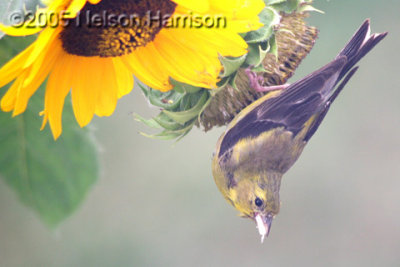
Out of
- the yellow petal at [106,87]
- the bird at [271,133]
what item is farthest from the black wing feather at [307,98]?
the yellow petal at [106,87]

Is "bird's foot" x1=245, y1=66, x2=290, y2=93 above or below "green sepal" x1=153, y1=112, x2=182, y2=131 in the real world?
above

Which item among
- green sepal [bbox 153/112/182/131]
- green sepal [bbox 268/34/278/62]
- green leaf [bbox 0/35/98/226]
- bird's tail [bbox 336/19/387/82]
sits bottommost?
green leaf [bbox 0/35/98/226]

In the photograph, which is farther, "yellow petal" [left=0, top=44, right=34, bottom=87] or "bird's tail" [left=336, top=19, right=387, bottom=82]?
"bird's tail" [left=336, top=19, right=387, bottom=82]

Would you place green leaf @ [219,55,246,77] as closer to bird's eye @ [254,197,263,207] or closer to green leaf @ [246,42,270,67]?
green leaf @ [246,42,270,67]

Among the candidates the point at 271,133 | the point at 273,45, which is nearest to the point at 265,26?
the point at 273,45

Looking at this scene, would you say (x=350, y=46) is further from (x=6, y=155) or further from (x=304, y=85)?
(x=6, y=155)

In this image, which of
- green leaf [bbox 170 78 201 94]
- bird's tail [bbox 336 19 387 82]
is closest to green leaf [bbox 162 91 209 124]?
green leaf [bbox 170 78 201 94]

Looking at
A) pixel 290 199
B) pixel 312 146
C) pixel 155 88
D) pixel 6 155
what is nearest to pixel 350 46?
pixel 155 88

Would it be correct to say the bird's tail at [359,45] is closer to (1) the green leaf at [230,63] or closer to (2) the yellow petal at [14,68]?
(1) the green leaf at [230,63]
